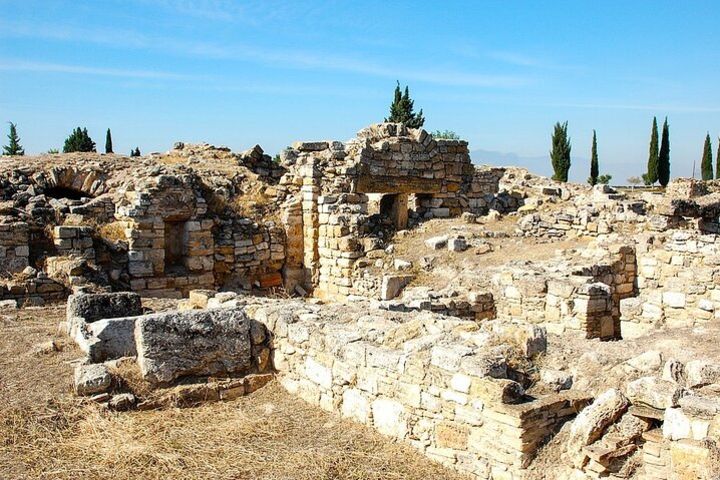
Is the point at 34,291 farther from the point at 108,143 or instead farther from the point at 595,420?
the point at 108,143

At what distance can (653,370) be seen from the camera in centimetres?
477

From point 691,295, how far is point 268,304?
602cm

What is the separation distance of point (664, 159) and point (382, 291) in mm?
38185

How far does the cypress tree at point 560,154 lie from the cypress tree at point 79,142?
3067cm

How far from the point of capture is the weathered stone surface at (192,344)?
610cm

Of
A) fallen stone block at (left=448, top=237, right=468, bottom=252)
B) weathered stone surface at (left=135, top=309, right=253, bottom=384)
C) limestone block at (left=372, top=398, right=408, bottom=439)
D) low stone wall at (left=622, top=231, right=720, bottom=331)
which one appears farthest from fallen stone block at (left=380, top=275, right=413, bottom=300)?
limestone block at (left=372, top=398, right=408, bottom=439)

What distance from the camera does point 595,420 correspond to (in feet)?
13.9

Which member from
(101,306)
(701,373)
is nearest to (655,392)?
(701,373)

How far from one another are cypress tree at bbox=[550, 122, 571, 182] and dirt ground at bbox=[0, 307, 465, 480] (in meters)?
44.0

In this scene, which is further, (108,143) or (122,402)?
(108,143)

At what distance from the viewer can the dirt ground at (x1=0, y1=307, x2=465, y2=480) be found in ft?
15.6

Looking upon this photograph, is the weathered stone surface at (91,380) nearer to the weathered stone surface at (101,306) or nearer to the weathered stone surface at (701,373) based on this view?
the weathered stone surface at (101,306)

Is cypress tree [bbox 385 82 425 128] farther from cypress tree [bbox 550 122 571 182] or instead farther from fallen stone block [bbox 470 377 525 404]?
fallen stone block [bbox 470 377 525 404]

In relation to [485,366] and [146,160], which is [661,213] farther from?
[146,160]
